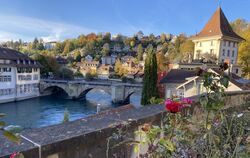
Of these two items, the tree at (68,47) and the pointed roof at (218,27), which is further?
the tree at (68,47)

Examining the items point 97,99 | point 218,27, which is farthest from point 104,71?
point 218,27

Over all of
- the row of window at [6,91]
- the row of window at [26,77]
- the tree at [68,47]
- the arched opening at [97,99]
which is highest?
the tree at [68,47]

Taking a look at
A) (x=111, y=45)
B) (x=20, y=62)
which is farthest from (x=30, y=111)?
(x=111, y=45)

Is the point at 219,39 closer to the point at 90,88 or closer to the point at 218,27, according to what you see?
the point at 218,27

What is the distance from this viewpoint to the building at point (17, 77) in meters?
30.8

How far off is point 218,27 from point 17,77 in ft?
97.7

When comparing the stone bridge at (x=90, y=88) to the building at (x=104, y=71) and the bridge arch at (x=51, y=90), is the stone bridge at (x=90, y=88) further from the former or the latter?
the building at (x=104, y=71)

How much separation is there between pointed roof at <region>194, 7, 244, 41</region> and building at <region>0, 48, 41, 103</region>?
1071 inches

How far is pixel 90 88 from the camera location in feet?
123

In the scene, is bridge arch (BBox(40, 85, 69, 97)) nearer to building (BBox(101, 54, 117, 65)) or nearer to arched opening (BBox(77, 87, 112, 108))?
arched opening (BBox(77, 87, 112, 108))

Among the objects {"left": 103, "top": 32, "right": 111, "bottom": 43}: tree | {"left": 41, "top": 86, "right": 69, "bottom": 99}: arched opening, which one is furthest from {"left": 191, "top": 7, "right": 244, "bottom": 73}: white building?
{"left": 103, "top": 32, "right": 111, "bottom": 43}: tree

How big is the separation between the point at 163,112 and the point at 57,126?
102cm

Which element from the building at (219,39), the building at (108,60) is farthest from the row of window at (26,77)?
the building at (108,60)

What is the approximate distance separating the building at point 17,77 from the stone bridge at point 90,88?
244 cm
